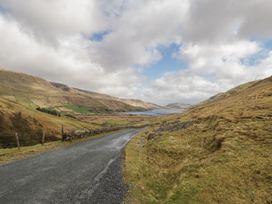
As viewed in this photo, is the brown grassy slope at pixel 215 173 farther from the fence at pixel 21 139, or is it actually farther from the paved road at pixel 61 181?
the fence at pixel 21 139

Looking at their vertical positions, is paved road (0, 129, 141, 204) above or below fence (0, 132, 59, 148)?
below

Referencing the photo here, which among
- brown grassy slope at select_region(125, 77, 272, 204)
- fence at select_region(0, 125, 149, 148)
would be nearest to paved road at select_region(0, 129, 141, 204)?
brown grassy slope at select_region(125, 77, 272, 204)

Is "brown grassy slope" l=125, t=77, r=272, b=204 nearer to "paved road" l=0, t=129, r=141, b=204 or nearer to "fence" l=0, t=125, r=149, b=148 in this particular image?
"paved road" l=0, t=129, r=141, b=204

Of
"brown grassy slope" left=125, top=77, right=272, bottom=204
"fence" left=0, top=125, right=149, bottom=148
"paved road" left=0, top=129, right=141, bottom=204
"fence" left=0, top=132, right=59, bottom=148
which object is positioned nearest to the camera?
"brown grassy slope" left=125, top=77, right=272, bottom=204

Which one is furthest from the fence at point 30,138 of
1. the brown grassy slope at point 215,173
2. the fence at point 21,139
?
the brown grassy slope at point 215,173

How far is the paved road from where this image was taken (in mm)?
17219

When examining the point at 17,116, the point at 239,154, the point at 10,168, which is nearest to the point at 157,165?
the point at 239,154

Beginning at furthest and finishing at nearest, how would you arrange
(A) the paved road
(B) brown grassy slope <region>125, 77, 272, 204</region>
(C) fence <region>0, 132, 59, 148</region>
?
1. (C) fence <region>0, 132, 59, 148</region>
2. (A) the paved road
3. (B) brown grassy slope <region>125, 77, 272, 204</region>

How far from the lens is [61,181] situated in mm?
21312

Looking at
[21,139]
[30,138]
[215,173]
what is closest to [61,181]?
[215,173]

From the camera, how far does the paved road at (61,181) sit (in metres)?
17.2

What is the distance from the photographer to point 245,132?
1199 inches

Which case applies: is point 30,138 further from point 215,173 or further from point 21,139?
point 215,173

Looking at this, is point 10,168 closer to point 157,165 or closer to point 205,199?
point 157,165
